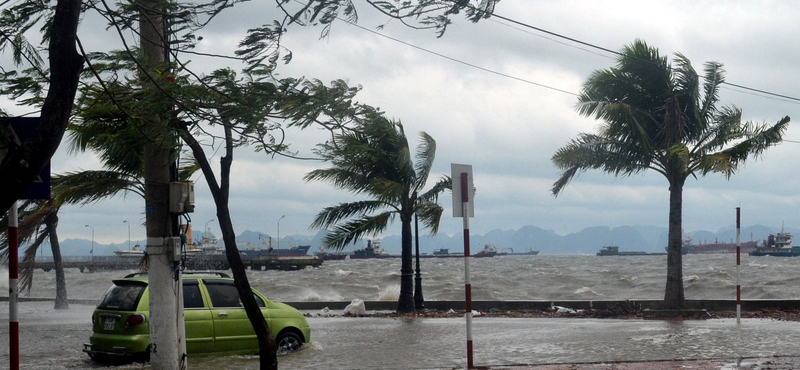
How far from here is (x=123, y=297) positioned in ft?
43.5

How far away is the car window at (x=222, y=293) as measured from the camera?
1389 cm

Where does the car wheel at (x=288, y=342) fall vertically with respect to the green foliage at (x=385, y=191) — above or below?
below

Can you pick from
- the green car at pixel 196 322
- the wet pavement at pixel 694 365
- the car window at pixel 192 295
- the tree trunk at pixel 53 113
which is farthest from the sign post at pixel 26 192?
the wet pavement at pixel 694 365

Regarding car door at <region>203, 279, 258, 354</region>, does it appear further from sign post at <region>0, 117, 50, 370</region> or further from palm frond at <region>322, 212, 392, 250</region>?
palm frond at <region>322, 212, 392, 250</region>

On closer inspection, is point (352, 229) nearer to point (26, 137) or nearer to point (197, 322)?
point (197, 322)

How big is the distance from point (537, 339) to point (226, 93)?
30.4 ft

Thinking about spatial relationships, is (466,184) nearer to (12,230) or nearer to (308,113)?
(308,113)

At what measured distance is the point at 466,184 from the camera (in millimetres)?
12117

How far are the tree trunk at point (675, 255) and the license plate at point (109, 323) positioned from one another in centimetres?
1420

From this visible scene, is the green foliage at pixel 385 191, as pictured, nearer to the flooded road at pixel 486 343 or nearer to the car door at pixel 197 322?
the flooded road at pixel 486 343

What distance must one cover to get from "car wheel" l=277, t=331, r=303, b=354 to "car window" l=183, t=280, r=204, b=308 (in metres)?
1.41

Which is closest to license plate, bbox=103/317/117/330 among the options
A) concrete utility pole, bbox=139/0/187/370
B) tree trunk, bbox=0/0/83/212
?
concrete utility pole, bbox=139/0/187/370

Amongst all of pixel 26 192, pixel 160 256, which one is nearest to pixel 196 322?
pixel 160 256

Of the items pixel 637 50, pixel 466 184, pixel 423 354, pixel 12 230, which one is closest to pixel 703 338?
pixel 423 354
